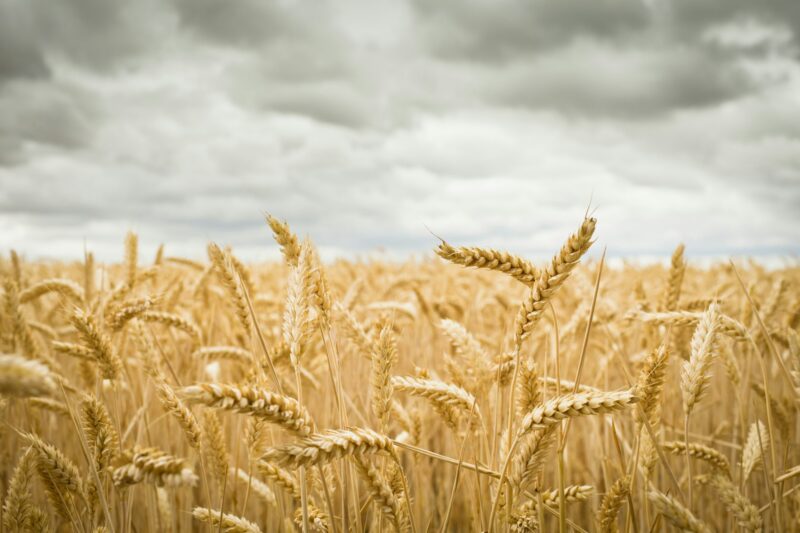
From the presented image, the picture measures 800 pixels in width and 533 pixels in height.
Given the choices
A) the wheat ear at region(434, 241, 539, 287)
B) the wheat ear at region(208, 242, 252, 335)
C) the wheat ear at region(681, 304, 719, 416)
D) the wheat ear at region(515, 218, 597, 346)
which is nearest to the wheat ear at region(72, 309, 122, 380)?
the wheat ear at region(208, 242, 252, 335)

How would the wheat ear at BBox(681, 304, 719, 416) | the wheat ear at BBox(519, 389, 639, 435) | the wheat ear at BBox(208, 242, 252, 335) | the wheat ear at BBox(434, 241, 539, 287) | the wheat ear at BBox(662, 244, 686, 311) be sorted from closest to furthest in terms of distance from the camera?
the wheat ear at BBox(519, 389, 639, 435) < the wheat ear at BBox(434, 241, 539, 287) < the wheat ear at BBox(681, 304, 719, 416) < the wheat ear at BBox(208, 242, 252, 335) < the wheat ear at BBox(662, 244, 686, 311)

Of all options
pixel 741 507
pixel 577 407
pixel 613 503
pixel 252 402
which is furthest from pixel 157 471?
pixel 741 507

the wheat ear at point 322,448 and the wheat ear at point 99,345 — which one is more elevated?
the wheat ear at point 99,345

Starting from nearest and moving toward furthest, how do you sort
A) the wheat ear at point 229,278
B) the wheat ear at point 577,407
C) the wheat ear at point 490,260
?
the wheat ear at point 577,407
the wheat ear at point 490,260
the wheat ear at point 229,278

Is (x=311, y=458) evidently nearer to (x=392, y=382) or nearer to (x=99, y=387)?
(x=392, y=382)

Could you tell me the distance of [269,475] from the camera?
1.32 metres

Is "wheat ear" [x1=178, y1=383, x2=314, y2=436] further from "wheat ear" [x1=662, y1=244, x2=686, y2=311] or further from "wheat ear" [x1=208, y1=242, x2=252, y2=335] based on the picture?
"wheat ear" [x1=662, y1=244, x2=686, y2=311]

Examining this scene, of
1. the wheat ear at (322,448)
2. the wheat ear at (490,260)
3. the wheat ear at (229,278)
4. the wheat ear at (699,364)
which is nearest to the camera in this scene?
the wheat ear at (322,448)

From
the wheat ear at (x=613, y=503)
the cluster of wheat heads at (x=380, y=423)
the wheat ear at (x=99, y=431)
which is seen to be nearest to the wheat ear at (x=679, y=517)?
the cluster of wheat heads at (x=380, y=423)

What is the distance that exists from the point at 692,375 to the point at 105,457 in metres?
1.42

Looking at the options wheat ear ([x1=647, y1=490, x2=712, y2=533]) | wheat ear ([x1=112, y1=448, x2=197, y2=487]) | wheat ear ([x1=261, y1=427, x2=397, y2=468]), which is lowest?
wheat ear ([x1=647, y1=490, x2=712, y2=533])

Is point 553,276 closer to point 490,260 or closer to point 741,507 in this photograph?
point 490,260

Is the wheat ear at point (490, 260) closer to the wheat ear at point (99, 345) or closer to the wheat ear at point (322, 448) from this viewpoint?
the wheat ear at point (322, 448)

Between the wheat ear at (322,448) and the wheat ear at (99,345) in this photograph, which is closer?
the wheat ear at (322,448)
